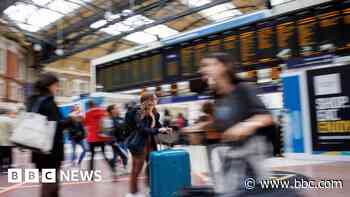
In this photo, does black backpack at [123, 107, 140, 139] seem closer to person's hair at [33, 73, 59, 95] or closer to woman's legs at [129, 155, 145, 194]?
woman's legs at [129, 155, 145, 194]

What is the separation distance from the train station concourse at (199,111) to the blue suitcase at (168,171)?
0.01 meters

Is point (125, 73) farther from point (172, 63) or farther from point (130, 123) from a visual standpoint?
point (130, 123)

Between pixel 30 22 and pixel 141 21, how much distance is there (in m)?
6.31

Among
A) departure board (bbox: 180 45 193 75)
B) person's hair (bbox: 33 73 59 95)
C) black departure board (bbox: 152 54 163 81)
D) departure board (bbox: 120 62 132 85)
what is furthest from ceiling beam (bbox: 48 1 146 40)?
person's hair (bbox: 33 73 59 95)

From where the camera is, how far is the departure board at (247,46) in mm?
10070

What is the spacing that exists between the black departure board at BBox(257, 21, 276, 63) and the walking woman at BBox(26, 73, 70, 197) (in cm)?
737

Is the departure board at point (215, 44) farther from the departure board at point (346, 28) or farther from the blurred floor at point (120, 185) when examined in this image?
the blurred floor at point (120, 185)

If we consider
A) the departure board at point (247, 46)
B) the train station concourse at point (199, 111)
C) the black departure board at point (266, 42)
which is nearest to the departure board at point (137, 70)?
the train station concourse at point (199, 111)

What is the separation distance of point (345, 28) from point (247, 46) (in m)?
2.68

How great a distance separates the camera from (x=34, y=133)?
305cm

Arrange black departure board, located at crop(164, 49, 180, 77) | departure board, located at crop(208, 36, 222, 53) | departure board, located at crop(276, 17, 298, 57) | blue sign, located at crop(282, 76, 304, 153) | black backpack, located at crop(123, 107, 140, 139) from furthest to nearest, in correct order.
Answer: black departure board, located at crop(164, 49, 180, 77)
departure board, located at crop(208, 36, 222, 53)
departure board, located at crop(276, 17, 298, 57)
blue sign, located at crop(282, 76, 304, 153)
black backpack, located at crop(123, 107, 140, 139)

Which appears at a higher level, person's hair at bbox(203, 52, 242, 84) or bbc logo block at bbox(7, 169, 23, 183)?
person's hair at bbox(203, 52, 242, 84)

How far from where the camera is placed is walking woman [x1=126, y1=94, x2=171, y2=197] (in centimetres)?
447

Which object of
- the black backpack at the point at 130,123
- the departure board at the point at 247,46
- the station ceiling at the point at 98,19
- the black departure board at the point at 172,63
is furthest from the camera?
the station ceiling at the point at 98,19
